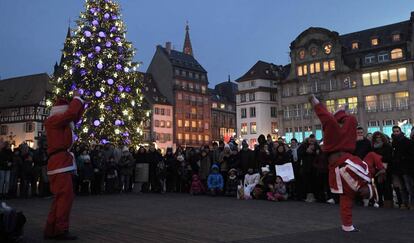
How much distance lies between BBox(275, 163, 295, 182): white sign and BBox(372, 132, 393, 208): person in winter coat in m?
3.08

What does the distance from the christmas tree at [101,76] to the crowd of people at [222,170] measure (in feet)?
14.7

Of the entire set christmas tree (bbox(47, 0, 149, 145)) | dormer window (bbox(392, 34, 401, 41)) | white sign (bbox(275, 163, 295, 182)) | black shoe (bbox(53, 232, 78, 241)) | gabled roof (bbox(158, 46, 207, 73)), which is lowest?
black shoe (bbox(53, 232, 78, 241))

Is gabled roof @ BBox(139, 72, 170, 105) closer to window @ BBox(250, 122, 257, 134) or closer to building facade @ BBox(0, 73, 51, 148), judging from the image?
window @ BBox(250, 122, 257, 134)

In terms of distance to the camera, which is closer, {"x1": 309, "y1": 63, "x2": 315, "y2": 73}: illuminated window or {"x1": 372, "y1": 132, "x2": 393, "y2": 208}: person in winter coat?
{"x1": 372, "y1": 132, "x2": 393, "y2": 208}: person in winter coat

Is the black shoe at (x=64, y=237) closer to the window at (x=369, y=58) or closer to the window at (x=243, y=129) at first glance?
the window at (x=369, y=58)

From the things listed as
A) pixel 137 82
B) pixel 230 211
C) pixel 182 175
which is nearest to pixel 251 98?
pixel 137 82

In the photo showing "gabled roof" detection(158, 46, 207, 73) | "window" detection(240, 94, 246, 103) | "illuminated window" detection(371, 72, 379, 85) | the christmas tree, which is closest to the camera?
the christmas tree

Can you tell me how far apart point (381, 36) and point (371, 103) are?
31.7 ft

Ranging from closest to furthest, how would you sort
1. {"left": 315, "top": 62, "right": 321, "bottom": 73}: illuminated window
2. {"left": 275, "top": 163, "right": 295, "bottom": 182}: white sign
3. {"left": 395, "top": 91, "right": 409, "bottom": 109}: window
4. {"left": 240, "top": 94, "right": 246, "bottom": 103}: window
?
{"left": 275, "top": 163, "right": 295, "bottom": 182}: white sign, {"left": 395, "top": 91, "right": 409, "bottom": 109}: window, {"left": 315, "top": 62, "right": 321, "bottom": 73}: illuminated window, {"left": 240, "top": 94, "right": 246, "bottom": 103}: window

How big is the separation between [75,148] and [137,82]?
786 cm

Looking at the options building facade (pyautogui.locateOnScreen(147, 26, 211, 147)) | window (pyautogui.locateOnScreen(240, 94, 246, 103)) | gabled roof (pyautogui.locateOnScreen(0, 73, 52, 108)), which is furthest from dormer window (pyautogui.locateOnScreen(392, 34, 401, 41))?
gabled roof (pyautogui.locateOnScreen(0, 73, 52, 108))

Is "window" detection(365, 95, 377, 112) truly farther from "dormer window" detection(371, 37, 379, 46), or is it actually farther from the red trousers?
the red trousers

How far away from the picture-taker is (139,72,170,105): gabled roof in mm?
76688

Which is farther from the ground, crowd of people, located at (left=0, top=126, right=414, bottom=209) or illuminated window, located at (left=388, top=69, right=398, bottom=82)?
illuminated window, located at (left=388, top=69, right=398, bottom=82)
